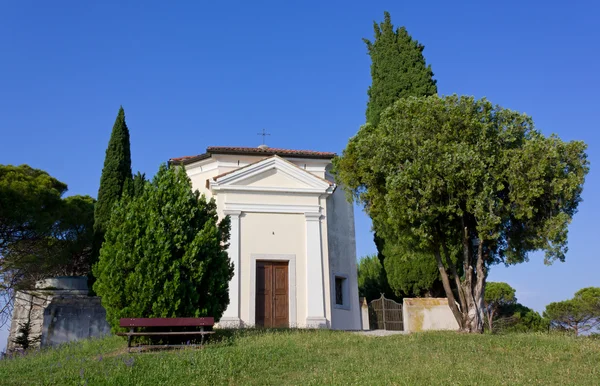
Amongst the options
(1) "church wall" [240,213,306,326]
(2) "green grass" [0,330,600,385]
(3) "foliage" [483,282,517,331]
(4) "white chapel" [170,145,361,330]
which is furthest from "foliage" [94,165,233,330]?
(3) "foliage" [483,282,517,331]

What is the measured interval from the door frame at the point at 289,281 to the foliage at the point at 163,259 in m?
4.26

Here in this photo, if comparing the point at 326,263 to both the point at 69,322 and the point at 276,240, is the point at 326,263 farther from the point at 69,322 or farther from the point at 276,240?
the point at 69,322

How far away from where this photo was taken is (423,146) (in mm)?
14648

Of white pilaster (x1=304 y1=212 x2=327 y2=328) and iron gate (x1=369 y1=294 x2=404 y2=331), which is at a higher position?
white pilaster (x1=304 y1=212 x2=327 y2=328)

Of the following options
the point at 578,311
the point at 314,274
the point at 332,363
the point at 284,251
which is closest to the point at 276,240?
the point at 284,251

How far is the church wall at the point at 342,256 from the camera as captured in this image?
64.1 ft

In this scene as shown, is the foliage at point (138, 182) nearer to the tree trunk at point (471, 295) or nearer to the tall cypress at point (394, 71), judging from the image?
the tall cypress at point (394, 71)

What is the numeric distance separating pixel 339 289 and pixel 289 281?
9.33 feet

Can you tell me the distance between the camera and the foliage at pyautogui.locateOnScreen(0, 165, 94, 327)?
60.0 feet

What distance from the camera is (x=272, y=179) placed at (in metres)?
19.6

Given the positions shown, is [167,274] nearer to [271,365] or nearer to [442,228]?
[271,365]

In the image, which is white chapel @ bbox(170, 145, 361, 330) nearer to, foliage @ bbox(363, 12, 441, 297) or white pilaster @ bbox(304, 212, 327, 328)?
white pilaster @ bbox(304, 212, 327, 328)

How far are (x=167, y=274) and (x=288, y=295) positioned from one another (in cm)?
663

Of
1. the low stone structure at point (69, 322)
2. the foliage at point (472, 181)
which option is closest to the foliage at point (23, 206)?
the low stone structure at point (69, 322)
